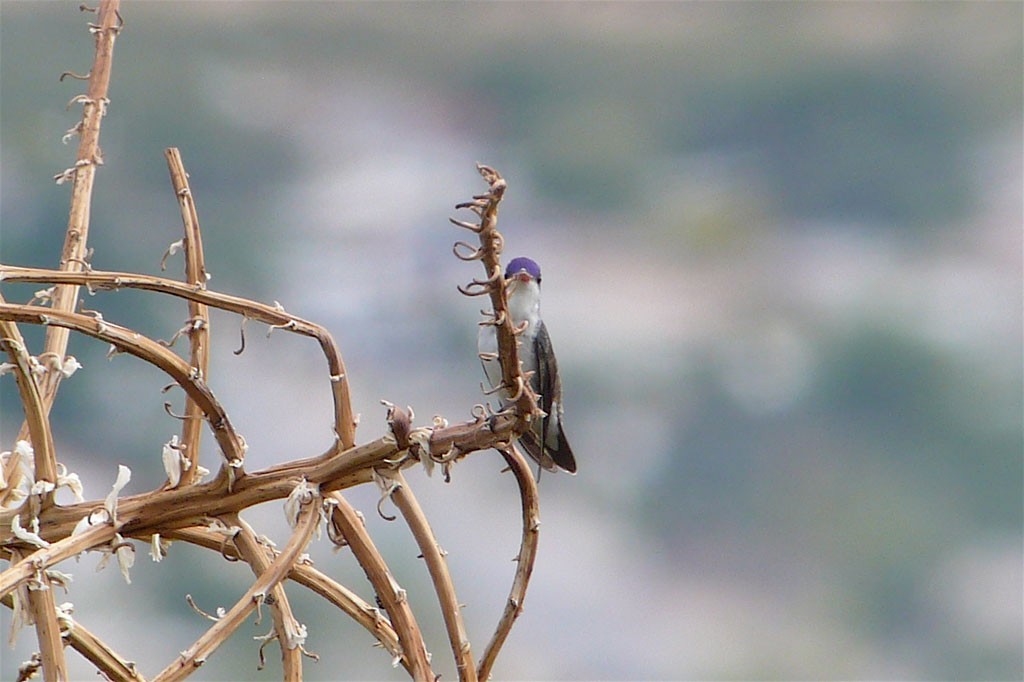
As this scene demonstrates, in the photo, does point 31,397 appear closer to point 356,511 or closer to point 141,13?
point 356,511

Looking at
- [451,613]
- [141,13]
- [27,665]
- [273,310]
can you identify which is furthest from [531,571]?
[141,13]

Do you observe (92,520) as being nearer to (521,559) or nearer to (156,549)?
(156,549)

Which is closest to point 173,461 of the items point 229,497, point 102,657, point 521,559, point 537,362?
point 229,497

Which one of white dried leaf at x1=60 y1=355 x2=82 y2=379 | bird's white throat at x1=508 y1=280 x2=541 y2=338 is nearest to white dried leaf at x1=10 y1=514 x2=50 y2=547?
white dried leaf at x1=60 y1=355 x2=82 y2=379

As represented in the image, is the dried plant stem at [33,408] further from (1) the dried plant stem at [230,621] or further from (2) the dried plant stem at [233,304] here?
(1) the dried plant stem at [230,621]

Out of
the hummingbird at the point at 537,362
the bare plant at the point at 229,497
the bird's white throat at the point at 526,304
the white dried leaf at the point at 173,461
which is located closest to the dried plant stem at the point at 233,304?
the bare plant at the point at 229,497

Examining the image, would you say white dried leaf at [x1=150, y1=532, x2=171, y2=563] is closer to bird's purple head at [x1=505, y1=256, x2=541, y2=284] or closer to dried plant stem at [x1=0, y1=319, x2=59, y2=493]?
dried plant stem at [x1=0, y1=319, x2=59, y2=493]

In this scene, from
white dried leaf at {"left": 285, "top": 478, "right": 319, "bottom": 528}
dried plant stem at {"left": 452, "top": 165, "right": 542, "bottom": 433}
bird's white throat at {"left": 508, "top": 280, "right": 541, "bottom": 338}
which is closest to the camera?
dried plant stem at {"left": 452, "top": 165, "right": 542, "bottom": 433}
